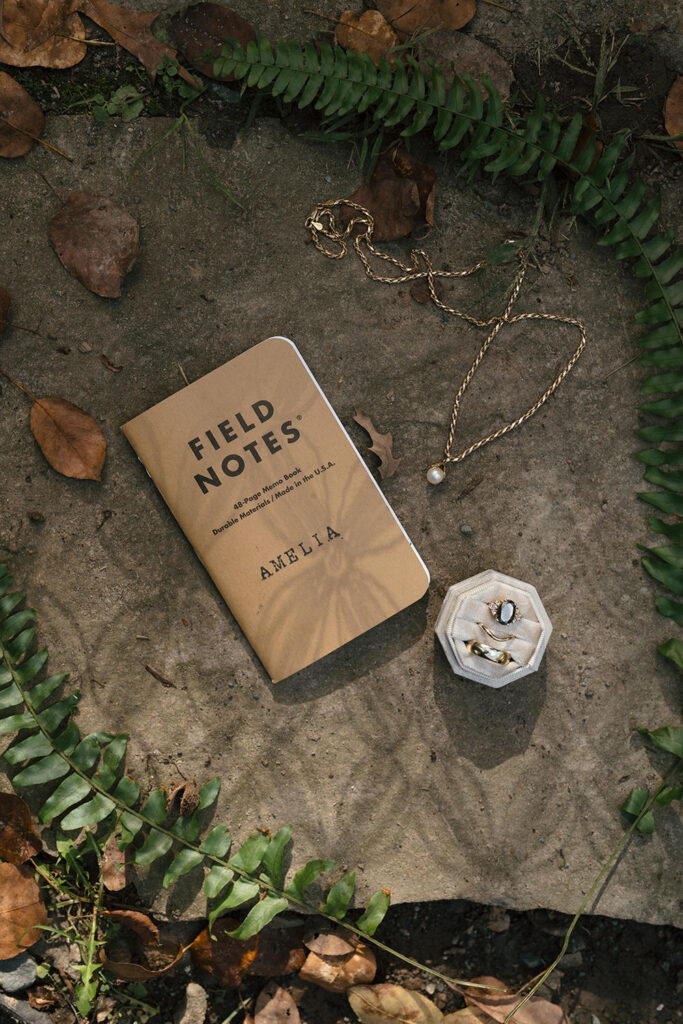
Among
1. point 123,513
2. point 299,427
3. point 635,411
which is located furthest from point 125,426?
point 635,411

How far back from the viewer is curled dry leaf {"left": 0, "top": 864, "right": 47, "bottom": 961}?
8.31 ft

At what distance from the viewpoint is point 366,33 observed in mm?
2623

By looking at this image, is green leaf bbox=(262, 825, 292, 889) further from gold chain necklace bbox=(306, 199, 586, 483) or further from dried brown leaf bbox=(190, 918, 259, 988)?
gold chain necklace bbox=(306, 199, 586, 483)

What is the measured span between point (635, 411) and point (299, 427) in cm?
135

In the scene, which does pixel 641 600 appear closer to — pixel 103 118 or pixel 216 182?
pixel 216 182

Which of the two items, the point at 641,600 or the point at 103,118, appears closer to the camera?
the point at 103,118

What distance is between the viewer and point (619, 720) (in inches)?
109

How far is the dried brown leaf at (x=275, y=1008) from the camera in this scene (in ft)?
8.88

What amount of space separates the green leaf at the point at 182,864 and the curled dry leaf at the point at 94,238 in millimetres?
2118

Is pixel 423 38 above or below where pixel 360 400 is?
above

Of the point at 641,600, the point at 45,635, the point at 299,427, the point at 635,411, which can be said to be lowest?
the point at 45,635

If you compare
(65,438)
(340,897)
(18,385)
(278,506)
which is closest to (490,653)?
(278,506)

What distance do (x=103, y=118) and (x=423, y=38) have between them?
1.25m

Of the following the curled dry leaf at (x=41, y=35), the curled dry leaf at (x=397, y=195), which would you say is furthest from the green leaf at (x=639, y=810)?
the curled dry leaf at (x=41, y=35)
